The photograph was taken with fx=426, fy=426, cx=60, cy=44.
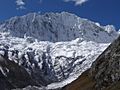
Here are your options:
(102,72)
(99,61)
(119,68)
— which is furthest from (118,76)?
(99,61)

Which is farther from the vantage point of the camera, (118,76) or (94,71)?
(94,71)

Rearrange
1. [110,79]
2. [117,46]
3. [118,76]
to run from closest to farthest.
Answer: [118,76], [110,79], [117,46]

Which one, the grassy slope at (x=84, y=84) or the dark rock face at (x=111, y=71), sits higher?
the dark rock face at (x=111, y=71)

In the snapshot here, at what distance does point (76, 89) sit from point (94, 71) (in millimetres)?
25152

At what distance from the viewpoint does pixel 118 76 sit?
7175 centimetres

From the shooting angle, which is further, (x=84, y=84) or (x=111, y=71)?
(x=84, y=84)

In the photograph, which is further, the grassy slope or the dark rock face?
the grassy slope

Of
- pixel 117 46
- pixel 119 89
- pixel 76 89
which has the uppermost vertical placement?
pixel 117 46

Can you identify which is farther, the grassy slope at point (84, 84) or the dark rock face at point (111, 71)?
the grassy slope at point (84, 84)

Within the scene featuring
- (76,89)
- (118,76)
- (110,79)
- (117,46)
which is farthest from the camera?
(76,89)

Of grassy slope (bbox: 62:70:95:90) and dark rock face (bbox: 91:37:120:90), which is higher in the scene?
dark rock face (bbox: 91:37:120:90)

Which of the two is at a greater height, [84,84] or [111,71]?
[111,71]

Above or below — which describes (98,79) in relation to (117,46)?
below

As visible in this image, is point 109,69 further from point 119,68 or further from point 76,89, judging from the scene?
point 76,89
